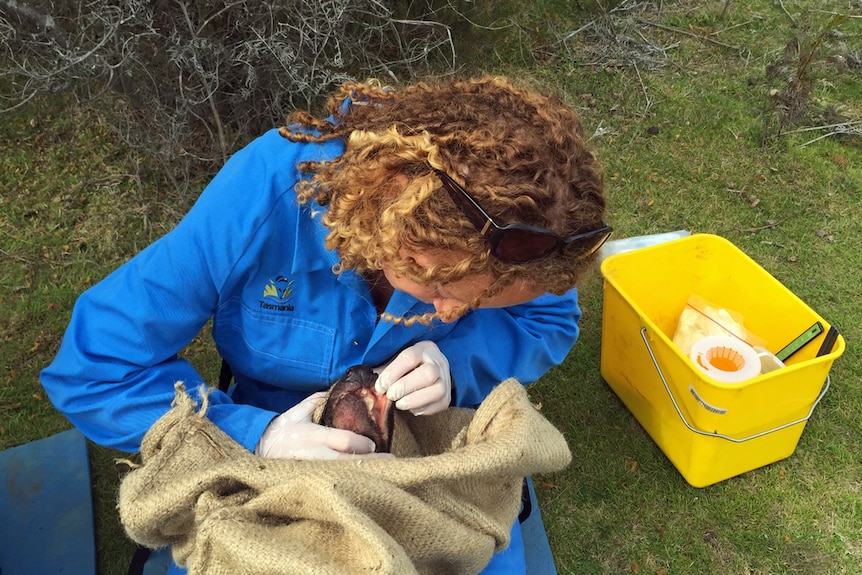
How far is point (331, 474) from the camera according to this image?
109cm

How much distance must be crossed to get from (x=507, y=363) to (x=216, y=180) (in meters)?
0.87

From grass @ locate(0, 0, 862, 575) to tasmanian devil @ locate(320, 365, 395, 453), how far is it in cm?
129

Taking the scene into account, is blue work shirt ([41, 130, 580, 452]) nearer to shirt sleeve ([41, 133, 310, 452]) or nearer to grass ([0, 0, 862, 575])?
shirt sleeve ([41, 133, 310, 452])

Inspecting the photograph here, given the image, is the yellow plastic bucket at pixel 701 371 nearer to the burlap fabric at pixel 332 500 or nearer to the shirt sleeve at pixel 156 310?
the burlap fabric at pixel 332 500

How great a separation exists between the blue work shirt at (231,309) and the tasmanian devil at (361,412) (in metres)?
0.12

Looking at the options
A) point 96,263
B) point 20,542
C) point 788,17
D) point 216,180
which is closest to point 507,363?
point 216,180

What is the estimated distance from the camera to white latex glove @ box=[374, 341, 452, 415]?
1.47 m

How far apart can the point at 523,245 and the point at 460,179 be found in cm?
16

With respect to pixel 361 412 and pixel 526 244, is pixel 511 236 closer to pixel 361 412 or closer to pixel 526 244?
pixel 526 244

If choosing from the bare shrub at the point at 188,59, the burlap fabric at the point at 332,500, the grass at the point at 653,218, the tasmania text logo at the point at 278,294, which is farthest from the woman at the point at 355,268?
the bare shrub at the point at 188,59

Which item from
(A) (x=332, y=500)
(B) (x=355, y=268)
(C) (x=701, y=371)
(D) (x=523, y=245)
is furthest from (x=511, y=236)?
(C) (x=701, y=371)

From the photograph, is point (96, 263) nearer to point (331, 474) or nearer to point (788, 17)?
point (331, 474)

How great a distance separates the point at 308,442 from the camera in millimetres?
1345

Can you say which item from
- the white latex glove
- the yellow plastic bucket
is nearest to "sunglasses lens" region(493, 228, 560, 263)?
the white latex glove
